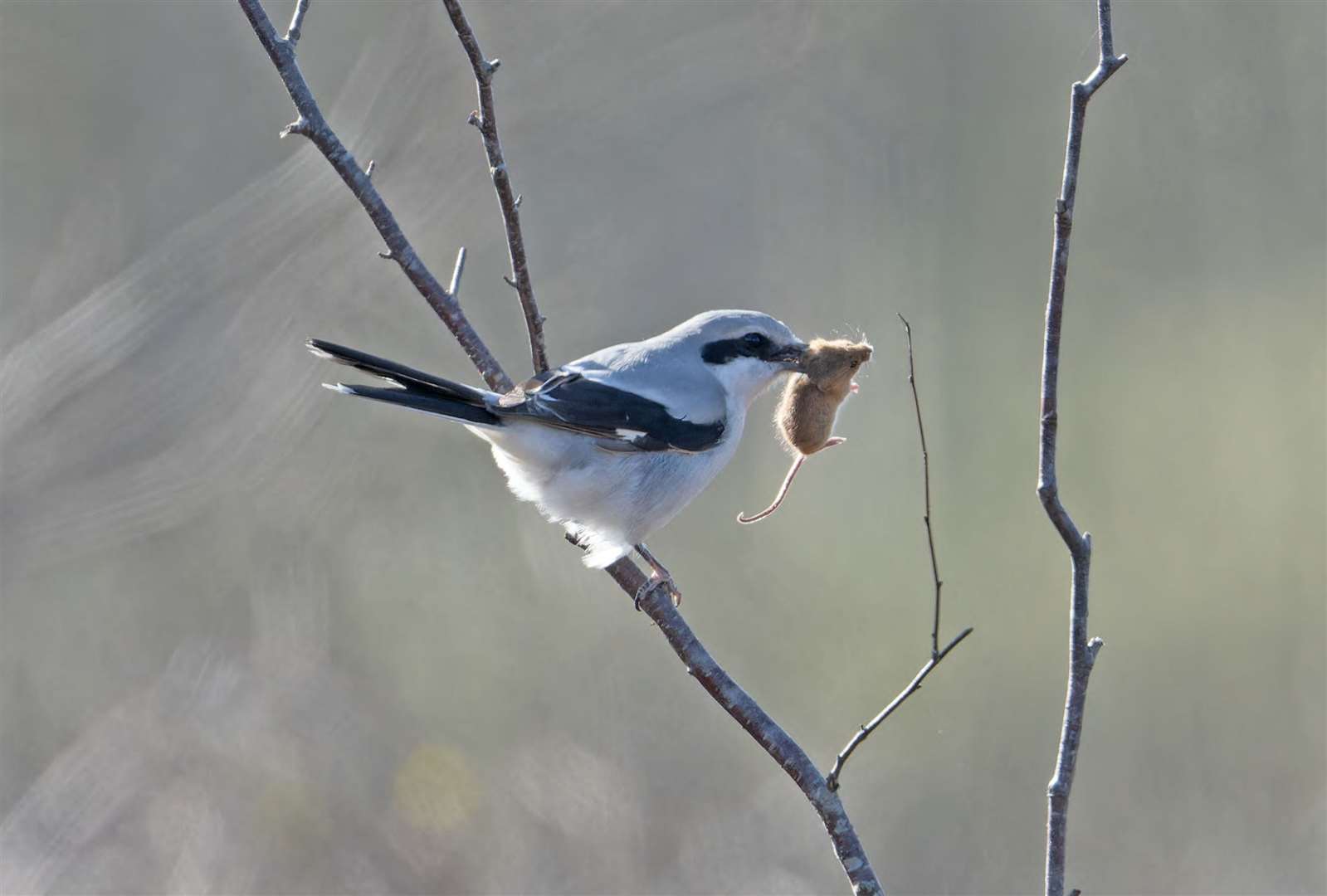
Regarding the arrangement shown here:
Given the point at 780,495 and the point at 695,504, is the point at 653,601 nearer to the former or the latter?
the point at 780,495

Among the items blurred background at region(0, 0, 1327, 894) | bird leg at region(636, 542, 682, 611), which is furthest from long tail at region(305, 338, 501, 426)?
blurred background at region(0, 0, 1327, 894)

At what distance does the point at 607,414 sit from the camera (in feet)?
6.47

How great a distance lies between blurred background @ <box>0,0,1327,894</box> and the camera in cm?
311

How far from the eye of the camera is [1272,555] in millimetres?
3779

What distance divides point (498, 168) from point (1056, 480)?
924 mm

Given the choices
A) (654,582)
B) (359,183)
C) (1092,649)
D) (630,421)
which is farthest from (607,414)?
(1092,649)

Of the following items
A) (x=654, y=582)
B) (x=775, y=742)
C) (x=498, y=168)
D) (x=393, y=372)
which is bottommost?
(x=775, y=742)

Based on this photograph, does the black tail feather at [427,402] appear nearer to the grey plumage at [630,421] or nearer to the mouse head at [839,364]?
the grey plumage at [630,421]

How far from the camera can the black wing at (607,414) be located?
1.88m

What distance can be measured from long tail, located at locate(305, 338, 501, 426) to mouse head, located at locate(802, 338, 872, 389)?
1.68ft

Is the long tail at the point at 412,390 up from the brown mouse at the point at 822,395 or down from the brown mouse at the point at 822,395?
down

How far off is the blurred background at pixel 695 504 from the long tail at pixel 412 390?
5.13 feet

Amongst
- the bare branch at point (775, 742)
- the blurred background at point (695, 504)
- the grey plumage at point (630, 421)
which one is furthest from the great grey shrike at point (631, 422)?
the blurred background at point (695, 504)

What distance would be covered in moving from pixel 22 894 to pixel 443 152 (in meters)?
2.25
